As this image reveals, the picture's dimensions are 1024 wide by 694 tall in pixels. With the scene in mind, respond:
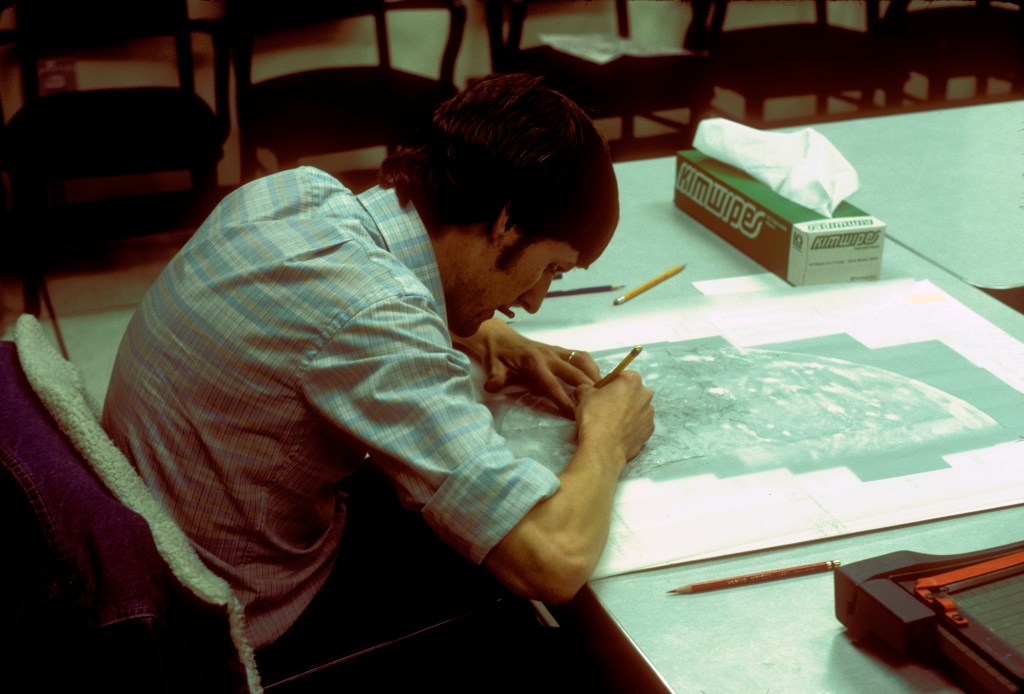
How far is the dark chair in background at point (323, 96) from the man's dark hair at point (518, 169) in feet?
5.33

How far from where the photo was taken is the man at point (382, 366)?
90 cm

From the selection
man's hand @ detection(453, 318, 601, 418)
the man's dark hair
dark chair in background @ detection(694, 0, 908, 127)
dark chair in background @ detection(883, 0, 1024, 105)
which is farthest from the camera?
dark chair in background @ detection(883, 0, 1024, 105)

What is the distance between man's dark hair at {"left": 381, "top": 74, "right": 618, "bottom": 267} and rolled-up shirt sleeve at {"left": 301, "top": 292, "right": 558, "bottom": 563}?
20 centimetres

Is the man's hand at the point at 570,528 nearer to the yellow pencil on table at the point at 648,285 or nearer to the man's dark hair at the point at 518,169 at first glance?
the man's dark hair at the point at 518,169

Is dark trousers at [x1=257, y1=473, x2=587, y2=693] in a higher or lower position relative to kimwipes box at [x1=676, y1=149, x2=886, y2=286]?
lower

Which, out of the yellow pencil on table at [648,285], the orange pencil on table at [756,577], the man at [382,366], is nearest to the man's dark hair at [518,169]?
the man at [382,366]

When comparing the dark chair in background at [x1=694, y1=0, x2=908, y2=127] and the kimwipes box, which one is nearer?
the kimwipes box

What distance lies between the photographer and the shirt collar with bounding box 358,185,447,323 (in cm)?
107

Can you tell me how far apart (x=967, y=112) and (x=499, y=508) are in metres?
1.70

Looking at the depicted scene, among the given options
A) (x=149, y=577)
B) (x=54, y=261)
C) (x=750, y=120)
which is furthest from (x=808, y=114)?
(x=149, y=577)

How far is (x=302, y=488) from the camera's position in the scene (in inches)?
40.4

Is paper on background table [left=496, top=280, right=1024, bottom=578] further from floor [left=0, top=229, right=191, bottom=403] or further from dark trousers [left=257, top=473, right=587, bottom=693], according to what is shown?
floor [left=0, top=229, right=191, bottom=403]

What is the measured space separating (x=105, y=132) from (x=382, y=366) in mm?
2045

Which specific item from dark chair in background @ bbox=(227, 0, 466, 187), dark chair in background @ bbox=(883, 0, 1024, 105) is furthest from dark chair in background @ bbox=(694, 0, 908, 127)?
dark chair in background @ bbox=(227, 0, 466, 187)
